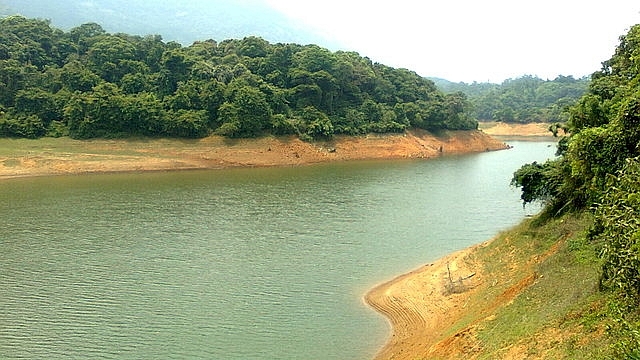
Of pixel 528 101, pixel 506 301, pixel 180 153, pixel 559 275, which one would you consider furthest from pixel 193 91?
pixel 528 101

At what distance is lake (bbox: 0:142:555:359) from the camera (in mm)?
15164

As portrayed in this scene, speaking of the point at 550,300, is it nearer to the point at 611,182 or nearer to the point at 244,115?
the point at 611,182

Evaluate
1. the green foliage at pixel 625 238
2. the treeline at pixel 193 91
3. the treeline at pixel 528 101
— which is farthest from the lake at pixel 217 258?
the treeline at pixel 528 101

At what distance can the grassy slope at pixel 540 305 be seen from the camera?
9859mm

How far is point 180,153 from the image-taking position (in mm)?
52750

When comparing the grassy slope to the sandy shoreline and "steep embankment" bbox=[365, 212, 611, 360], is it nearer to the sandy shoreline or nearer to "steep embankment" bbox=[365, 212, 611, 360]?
"steep embankment" bbox=[365, 212, 611, 360]

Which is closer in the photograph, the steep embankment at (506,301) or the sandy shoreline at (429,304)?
the steep embankment at (506,301)

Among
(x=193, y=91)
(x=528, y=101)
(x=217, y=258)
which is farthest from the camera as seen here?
(x=528, y=101)

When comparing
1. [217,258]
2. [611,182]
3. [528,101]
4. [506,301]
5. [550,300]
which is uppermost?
[528,101]

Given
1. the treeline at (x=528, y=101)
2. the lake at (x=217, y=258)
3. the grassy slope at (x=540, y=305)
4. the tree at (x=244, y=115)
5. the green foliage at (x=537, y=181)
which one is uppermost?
the treeline at (x=528, y=101)

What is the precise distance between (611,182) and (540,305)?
A: 283 cm

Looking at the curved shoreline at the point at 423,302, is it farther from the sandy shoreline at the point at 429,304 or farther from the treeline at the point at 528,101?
the treeline at the point at 528,101

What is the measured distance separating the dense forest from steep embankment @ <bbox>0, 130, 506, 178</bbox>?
1303 inches

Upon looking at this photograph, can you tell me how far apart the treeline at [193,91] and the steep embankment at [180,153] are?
4.24 ft
